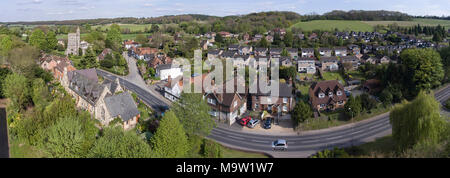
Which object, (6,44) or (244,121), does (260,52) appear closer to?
(244,121)

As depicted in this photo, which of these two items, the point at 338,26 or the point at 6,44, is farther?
the point at 338,26

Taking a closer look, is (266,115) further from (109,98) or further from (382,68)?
(382,68)

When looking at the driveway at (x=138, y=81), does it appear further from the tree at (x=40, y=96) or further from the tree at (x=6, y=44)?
the tree at (x=6, y=44)

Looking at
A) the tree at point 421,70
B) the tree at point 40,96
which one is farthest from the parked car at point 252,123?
the tree at point 421,70

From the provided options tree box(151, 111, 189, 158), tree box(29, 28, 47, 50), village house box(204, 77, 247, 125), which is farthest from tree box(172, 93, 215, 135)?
tree box(29, 28, 47, 50)

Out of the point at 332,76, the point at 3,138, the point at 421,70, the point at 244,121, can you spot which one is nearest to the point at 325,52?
the point at 332,76

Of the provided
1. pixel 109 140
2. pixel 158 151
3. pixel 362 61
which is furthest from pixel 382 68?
pixel 109 140

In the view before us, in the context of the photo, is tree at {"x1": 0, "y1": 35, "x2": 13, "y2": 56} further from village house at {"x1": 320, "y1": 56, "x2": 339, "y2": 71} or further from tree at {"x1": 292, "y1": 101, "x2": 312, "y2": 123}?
village house at {"x1": 320, "y1": 56, "x2": 339, "y2": 71}
